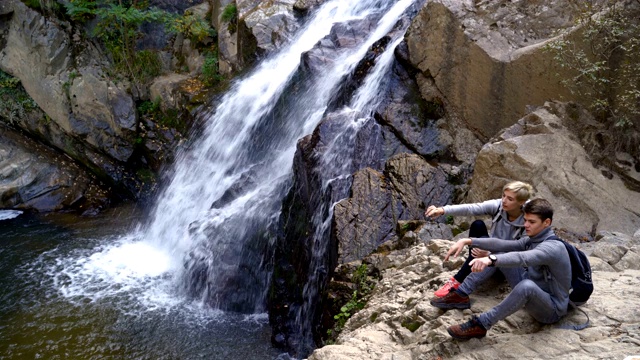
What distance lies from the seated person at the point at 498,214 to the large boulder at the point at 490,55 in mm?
3215

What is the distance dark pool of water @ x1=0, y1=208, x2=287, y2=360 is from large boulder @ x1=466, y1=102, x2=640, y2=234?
13.3 ft

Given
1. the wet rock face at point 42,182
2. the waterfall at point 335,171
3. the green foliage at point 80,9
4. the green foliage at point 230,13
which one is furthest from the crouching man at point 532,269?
the green foliage at point 80,9

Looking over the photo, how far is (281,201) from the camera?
345 inches

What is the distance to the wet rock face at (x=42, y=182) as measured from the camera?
13.1m

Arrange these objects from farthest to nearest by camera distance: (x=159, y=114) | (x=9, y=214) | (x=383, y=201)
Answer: (x=159, y=114) < (x=9, y=214) < (x=383, y=201)

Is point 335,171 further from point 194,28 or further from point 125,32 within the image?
point 125,32

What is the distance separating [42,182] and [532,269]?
1319 cm

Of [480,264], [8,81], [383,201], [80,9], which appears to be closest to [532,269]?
[480,264]

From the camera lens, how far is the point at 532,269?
3.92 meters

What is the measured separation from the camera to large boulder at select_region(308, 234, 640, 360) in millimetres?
3691

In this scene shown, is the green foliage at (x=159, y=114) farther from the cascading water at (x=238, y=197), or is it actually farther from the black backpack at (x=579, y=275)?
the black backpack at (x=579, y=275)

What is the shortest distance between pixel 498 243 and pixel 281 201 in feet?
17.0

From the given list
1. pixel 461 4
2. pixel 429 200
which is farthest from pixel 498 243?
pixel 461 4

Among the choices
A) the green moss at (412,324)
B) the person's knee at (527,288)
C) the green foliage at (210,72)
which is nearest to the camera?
the person's knee at (527,288)
